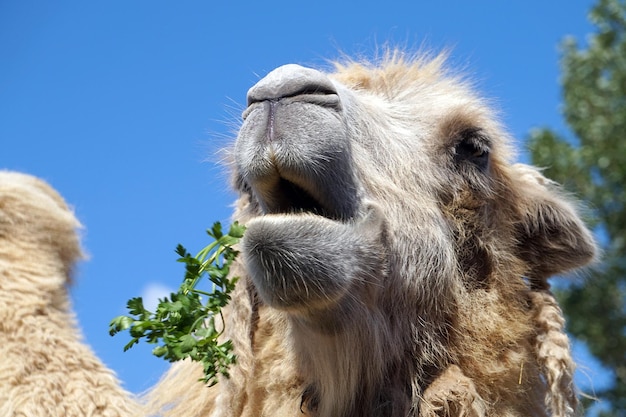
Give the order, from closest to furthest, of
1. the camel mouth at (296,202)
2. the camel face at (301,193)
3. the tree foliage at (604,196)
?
the camel face at (301,193) → the camel mouth at (296,202) → the tree foliage at (604,196)

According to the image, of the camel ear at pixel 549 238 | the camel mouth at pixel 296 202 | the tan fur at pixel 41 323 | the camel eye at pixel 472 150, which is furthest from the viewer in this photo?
the tan fur at pixel 41 323

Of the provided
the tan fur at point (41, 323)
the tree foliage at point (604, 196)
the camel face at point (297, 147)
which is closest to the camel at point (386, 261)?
the camel face at point (297, 147)

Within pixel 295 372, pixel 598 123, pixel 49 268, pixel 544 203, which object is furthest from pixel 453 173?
pixel 598 123

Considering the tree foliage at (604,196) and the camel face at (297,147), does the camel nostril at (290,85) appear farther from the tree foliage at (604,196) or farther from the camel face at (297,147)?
the tree foliage at (604,196)

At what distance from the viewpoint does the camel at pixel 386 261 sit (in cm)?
324

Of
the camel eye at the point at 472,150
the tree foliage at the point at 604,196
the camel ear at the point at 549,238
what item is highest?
the tree foliage at the point at 604,196

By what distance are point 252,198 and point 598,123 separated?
14719 mm

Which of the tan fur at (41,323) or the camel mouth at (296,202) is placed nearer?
the camel mouth at (296,202)

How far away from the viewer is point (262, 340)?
155 inches

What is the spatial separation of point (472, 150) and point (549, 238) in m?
0.59

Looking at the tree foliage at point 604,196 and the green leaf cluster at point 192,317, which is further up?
the tree foliage at point 604,196

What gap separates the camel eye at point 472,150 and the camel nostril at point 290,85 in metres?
0.87

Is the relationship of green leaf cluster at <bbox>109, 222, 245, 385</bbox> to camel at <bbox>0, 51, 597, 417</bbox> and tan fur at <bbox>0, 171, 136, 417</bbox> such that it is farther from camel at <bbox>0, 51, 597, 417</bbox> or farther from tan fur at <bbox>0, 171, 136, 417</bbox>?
tan fur at <bbox>0, 171, 136, 417</bbox>

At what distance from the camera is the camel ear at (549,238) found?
4227 millimetres
